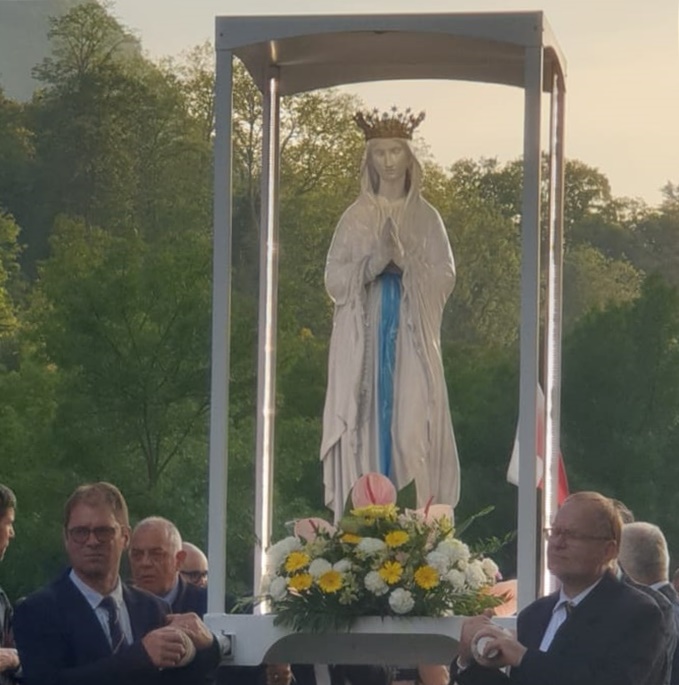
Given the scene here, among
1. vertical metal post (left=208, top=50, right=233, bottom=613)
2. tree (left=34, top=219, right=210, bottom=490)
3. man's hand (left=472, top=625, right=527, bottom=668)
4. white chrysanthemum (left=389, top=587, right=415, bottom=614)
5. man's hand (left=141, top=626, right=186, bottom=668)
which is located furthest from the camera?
tree (left=34, top=219, right=210, bottom=490)

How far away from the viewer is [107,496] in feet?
21.0

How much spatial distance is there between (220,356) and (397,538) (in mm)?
974

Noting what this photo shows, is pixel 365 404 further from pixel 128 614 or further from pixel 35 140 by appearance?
pixel 35 140

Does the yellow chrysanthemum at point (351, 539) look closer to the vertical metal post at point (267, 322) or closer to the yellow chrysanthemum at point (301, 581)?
the yellow chrysanthemum at point (301, 581)

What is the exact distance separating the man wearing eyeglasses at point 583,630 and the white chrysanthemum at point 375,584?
936 mm

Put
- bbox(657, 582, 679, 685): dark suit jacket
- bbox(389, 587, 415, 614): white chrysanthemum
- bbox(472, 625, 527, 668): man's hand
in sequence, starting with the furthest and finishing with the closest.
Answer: bbox(389, 587, 415, 614): white chrysanthemum → bbox(657, 582, 679, 685): dark suit jacket → bbox(472, 625, 527, 668): man's hand

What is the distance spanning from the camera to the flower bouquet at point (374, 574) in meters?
7.43

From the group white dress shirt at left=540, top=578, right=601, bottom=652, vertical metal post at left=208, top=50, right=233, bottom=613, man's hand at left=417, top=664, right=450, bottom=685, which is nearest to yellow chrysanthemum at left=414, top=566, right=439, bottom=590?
vertical metal post at left=208, top=50, right=233, bottom=613

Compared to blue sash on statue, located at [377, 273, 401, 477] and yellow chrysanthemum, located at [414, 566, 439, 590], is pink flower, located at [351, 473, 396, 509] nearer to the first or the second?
yellow chrysanthemum, located at [414, 566, 439, 590]

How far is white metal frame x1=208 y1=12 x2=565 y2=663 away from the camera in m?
7.78

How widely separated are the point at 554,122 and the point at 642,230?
31422 mm

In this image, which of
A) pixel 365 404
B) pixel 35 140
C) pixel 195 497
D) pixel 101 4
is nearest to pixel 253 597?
pixel 365 404

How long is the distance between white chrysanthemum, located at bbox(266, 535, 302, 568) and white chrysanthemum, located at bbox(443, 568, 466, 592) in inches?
21.2

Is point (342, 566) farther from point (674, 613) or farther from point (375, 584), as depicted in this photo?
point (674, 613)
